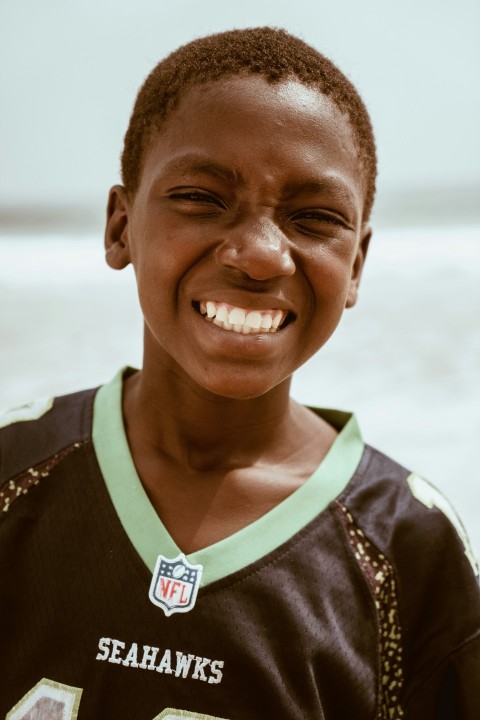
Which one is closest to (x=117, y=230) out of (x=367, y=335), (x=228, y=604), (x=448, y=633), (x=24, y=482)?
(x=24, y=482)

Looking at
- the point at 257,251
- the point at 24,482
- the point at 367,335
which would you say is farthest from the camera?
the point at 367,335

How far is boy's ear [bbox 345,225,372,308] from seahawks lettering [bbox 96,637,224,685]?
0.39 metres

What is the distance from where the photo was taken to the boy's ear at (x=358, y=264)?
2.89ft

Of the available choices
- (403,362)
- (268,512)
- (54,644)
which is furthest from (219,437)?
(403,362)

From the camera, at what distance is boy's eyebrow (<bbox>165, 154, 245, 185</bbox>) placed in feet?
2.34

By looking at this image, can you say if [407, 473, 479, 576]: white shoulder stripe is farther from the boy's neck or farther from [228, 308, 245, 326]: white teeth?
[228, 308, 245, 326]: white teeth

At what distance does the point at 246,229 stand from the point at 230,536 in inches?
11.4

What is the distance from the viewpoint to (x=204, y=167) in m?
0.72

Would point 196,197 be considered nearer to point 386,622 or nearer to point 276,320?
point 276,320

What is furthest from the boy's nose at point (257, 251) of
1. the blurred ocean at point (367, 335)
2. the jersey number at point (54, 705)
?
the blurred ocean at point (367, 335)

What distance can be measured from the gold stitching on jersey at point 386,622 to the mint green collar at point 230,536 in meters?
0.06

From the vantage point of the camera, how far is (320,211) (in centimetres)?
75

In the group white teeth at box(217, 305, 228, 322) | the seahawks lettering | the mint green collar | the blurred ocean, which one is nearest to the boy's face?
white teeth at box(217, 305, 228, 322)

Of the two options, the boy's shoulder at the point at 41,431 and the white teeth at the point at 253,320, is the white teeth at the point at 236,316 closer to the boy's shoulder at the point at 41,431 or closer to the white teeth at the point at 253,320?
the white teeth at the point at 253,320
